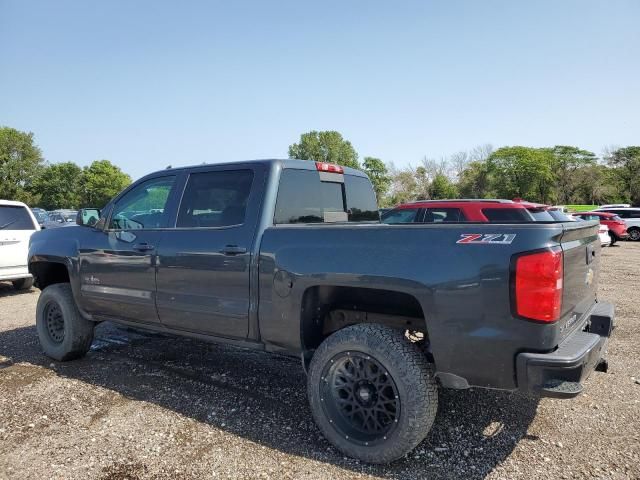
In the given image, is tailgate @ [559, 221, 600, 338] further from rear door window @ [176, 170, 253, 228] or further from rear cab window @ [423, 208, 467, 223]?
rear cab window @ [423, 208, 467, 223]

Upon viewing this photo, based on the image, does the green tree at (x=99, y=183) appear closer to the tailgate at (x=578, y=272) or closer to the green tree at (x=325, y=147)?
the green tree at (x=325, y=147)

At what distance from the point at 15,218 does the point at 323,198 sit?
7571 mm

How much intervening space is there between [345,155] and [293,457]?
9320cm

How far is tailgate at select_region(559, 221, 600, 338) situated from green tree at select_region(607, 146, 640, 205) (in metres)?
76.8

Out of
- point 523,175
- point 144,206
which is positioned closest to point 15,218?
point 144,206

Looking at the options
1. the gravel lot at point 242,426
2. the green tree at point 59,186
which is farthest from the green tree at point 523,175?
the gravel lot at point 242,426

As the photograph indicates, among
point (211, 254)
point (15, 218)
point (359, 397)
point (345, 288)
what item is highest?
point (15, 218)

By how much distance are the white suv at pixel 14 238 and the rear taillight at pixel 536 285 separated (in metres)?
8.48

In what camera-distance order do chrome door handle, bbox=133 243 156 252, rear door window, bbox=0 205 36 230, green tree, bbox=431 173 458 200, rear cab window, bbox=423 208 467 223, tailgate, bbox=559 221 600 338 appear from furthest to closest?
green tree, bbox=431 173 458 200, rear cab window, bbox=423 208 467 223, rear door window, bbox=0 205 36 230, chrome door handle, bbox=133 243 156 252, tailgate, bbox=559 221 600 338

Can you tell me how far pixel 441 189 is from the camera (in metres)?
80.2

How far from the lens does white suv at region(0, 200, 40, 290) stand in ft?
27.8

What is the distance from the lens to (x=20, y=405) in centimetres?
385

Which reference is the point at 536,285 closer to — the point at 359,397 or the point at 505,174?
the point at 359,397

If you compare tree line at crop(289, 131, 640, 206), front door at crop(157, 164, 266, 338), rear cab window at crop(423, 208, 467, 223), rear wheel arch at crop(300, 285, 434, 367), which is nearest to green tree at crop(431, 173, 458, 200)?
tree line at crop(289, 131, 640, 206)
